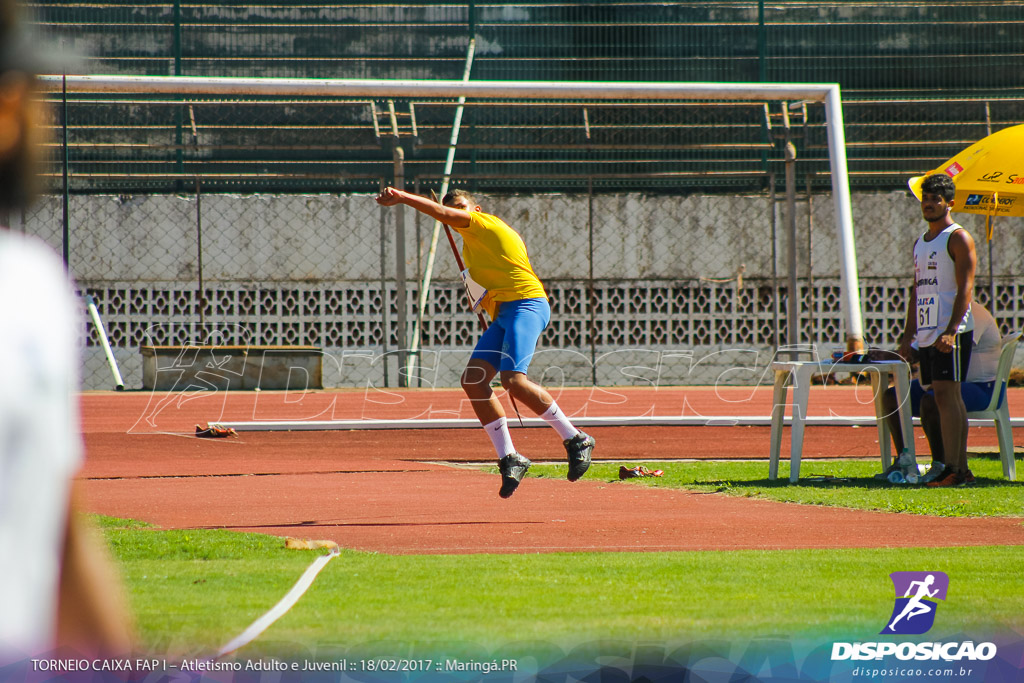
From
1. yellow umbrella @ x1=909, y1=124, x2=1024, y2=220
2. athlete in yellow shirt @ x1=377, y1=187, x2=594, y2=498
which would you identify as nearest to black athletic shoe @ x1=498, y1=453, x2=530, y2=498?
athlete in yellow shirt @ x1=377, y1=187, x2=594, y2=498

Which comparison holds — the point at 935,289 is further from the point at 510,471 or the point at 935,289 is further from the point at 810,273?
the point at 810,273

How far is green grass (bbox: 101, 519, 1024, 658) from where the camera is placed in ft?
11.1

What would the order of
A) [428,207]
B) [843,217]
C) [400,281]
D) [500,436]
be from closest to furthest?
[428,207] < [500,436] < [843,217] < [400,281]

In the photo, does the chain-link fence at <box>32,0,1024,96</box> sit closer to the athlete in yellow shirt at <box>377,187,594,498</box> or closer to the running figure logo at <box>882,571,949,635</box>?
the athlete in yellow shirt at <box>377,187,594,498</box>

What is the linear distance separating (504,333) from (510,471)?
0.94 m

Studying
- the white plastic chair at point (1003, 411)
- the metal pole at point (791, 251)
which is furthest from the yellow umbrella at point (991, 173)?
the metal pole at point (791, 251)

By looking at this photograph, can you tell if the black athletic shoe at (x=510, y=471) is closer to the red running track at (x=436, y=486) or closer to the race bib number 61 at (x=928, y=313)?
the red running track at (x=436, y=486)

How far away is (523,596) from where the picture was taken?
4102mm

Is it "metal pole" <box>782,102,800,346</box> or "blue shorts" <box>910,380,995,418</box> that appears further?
"metal pole" <box>782,102,800,346</box>

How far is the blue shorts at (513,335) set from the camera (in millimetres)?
7156

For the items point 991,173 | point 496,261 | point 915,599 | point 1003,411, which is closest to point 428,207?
point 496,261

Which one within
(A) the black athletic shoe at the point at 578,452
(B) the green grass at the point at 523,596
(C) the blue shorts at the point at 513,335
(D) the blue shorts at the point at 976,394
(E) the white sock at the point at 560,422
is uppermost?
(C) the blue shorts at the point at 513,335

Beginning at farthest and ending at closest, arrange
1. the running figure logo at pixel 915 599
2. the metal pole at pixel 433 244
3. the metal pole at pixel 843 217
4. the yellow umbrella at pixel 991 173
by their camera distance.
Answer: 1. the metal pole at pixel 433 244
2. the metal pole at pixel 843 217
3. the yellow umbrella at pixel 991 173
4. the running figure logo at pixel 915 599

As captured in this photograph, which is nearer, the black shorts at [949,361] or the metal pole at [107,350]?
the black shorts at [949,361]
